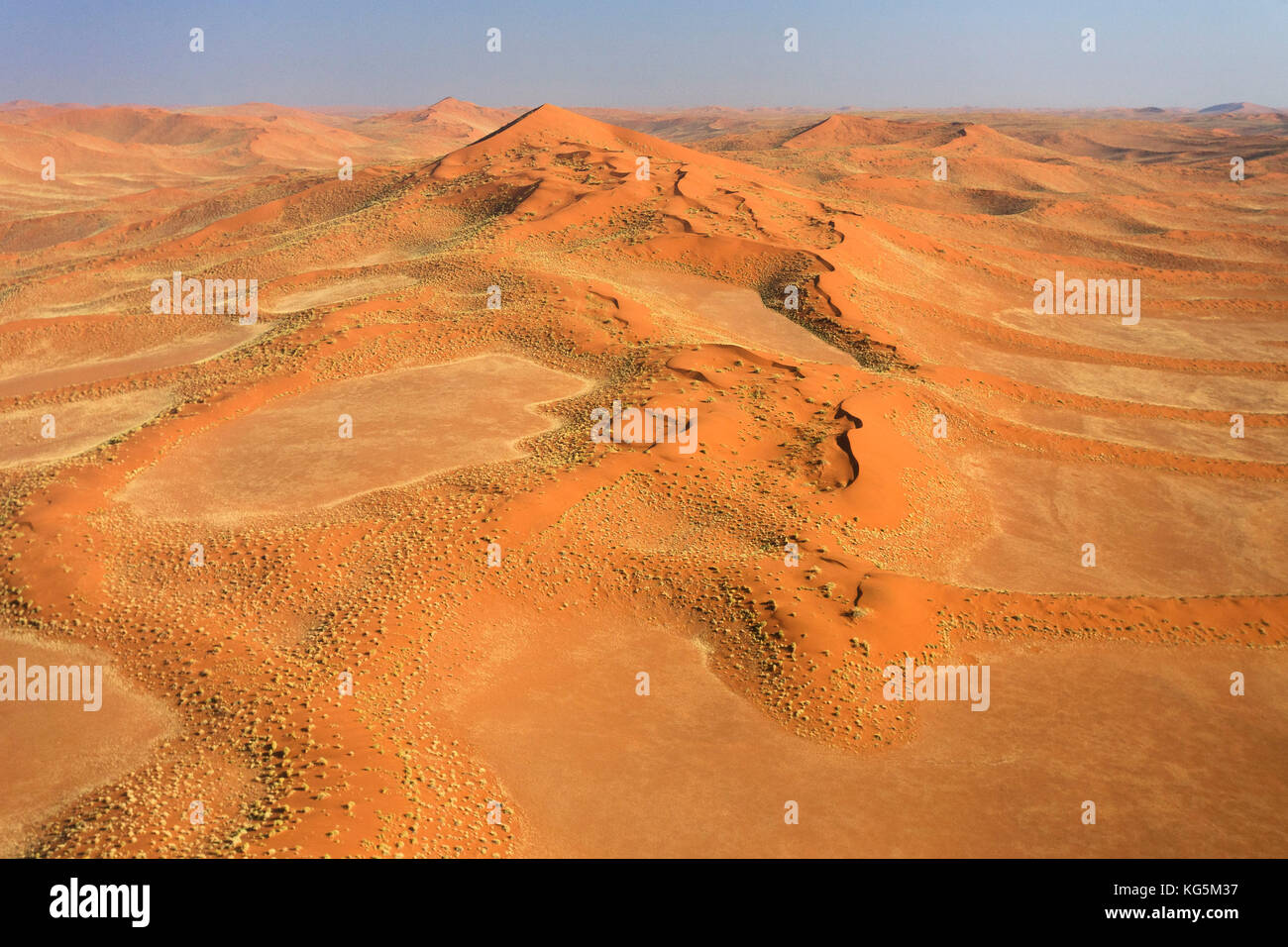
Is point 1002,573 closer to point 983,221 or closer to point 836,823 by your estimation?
point 836,823

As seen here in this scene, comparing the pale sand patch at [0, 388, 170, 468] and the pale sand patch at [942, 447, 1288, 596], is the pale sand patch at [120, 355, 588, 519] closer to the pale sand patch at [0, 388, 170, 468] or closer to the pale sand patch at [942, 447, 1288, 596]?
the pale sand patch at [0, 388, 170, 468]

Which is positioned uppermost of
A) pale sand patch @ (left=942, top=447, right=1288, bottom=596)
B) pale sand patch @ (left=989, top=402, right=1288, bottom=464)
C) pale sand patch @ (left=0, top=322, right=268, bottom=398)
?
pale sand patch @ (left=0, top=322, right=268, bottom=398)

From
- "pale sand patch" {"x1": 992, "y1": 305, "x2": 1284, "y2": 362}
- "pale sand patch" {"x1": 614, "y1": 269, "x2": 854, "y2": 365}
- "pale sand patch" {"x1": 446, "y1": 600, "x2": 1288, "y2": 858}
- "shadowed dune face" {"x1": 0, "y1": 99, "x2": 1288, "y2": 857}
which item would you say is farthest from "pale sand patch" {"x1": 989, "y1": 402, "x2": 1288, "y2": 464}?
"pale sand patch" {"x1": 446, "y1": 600, "x2": 1288, "y2": 858}

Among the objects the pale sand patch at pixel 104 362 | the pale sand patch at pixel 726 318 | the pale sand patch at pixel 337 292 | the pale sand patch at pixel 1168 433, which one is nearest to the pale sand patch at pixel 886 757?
the pale sand patch at pixel 1168 433

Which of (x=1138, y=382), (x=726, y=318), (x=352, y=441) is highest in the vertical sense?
(x=726, y=318)

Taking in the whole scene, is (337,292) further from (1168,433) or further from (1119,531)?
(1168,433)

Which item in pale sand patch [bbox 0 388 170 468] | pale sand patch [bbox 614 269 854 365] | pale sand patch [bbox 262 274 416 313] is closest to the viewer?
pale sand patch [bbox 0 388 170 468]

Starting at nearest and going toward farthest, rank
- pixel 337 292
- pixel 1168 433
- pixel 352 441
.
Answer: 1. pixel 352 441
2. pixel 1168 433
3. pixel 337 292

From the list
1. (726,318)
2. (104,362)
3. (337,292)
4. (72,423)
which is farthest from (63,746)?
(337,292)
